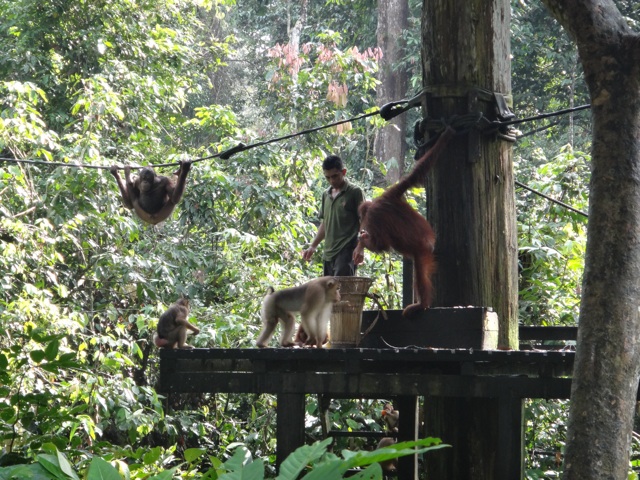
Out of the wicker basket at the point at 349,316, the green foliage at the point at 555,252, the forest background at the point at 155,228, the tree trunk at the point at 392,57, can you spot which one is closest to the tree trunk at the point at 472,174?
the wicker basket at the point at 349,316

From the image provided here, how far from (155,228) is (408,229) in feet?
18.1

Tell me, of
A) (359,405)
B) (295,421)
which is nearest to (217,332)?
(359,405)

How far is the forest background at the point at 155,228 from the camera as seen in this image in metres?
7.64

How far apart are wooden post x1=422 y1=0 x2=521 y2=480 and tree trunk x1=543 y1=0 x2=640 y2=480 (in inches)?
51.8

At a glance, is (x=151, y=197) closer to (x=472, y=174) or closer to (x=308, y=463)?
(x=472, y=174)

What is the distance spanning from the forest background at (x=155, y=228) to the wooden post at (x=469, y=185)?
53.4 inches

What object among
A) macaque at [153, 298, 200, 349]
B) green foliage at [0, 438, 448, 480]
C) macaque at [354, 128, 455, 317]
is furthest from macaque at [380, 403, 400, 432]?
green foliage at [0, 438, 448, 480]

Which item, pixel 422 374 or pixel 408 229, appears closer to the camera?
pixel 422 374

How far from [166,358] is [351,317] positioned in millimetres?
1060

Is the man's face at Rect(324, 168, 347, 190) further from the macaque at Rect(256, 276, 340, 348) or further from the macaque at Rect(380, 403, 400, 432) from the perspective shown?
the macaque at Rect(380, 403, 400, 432)

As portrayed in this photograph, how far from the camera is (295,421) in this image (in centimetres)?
428

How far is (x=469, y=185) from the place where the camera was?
4734 millimetres

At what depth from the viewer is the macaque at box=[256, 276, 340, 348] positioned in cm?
522

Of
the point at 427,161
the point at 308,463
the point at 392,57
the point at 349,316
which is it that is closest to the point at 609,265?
the point at 427,161
